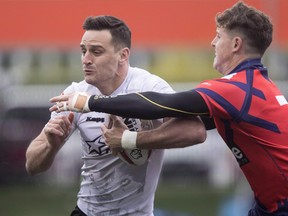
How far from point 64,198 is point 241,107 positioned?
7425 millimetres

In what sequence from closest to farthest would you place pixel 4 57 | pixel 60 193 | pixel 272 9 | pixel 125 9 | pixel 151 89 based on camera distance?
pixel 151 89 < pixel 272 9 < pixel 60 193 < pixel 125 9 < pixel 4 57

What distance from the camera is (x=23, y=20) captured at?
13.1m

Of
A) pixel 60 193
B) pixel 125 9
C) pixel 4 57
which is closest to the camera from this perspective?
pixel 60 193

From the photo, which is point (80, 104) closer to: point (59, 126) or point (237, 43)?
point (59, 126)

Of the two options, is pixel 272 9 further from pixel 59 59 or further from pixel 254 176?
pixel 254 176

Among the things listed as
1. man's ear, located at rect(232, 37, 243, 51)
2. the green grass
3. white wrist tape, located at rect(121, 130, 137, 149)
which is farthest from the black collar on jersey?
the green grass

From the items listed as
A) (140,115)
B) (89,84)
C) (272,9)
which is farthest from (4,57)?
(140,115)

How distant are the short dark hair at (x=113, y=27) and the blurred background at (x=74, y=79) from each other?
5.68 metres

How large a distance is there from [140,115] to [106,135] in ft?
1.24

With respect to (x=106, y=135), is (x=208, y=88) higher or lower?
higher

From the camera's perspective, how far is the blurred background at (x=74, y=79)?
12.1 m

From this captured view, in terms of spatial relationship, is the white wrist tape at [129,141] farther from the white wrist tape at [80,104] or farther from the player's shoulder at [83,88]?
the player's shoulder at [83,88]

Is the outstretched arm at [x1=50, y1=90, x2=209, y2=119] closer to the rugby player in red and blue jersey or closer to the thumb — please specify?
the rugby player in red and blue jersey

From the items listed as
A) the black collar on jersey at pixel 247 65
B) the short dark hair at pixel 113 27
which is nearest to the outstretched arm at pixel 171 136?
the black collar on jersey at pixel 247 65
